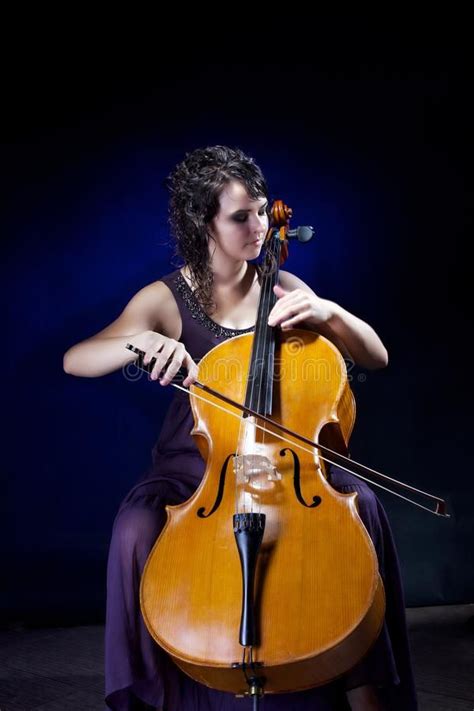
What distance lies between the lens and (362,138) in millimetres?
2086

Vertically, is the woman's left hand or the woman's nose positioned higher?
the woman's nose

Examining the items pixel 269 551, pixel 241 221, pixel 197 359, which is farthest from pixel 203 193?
pixel 269 551

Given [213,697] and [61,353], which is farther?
[61,353]

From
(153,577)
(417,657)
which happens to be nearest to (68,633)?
(417,657)

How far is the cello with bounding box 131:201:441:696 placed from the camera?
2.58 feet

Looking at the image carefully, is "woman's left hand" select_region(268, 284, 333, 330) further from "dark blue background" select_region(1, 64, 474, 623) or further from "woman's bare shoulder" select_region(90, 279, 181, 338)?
"dark blue background" select_region(1, 64, 474, 623)

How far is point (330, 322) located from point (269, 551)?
1.77ft

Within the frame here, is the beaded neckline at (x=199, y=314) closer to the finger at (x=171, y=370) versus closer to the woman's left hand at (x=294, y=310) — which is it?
the woman's left hand at (x=294, y=310)

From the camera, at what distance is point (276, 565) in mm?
849

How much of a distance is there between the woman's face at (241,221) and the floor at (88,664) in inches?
41.5

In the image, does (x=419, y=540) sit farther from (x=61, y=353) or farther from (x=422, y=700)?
(x=61, y=353)

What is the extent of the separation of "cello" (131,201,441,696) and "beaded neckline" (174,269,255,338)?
299 mm

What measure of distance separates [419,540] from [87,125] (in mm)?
1744

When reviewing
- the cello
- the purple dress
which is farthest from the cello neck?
the purple dress
